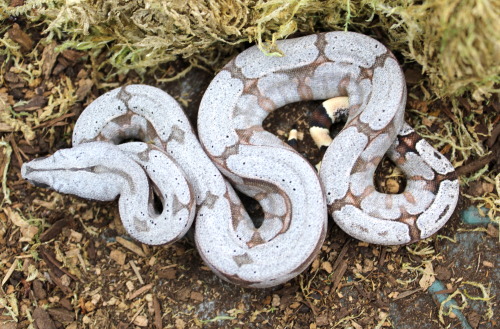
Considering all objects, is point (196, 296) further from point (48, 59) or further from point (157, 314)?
point (48, 59)

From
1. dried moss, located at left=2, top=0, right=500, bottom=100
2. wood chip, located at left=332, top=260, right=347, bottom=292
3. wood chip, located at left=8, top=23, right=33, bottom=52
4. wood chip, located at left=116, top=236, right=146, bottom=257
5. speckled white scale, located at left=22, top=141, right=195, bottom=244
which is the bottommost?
wood chip, located at left=116, top=236, right=146, bottom=257

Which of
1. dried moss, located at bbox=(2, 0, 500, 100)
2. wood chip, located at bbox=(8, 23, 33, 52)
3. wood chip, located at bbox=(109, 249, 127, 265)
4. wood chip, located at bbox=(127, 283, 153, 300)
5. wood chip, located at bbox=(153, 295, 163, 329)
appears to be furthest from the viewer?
wood chip, located at bbox=(8, 23, 33, 52)

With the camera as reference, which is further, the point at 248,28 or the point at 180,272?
the point at 180,272

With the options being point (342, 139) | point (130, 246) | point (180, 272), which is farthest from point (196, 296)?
point (342, 139)

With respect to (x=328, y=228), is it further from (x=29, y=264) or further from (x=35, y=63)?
(x=35, y=63)

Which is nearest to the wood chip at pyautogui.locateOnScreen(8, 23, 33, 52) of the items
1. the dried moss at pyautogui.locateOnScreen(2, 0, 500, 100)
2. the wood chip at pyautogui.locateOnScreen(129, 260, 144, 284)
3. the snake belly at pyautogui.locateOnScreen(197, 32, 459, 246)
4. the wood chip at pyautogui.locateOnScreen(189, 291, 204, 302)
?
the dried moss at pyautogui.locateOnScreen(2, 0, 500, 100)

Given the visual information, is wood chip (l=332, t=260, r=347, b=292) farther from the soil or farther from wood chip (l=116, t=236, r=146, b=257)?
wood chip (l=116, t=236, r=146, b=257)
